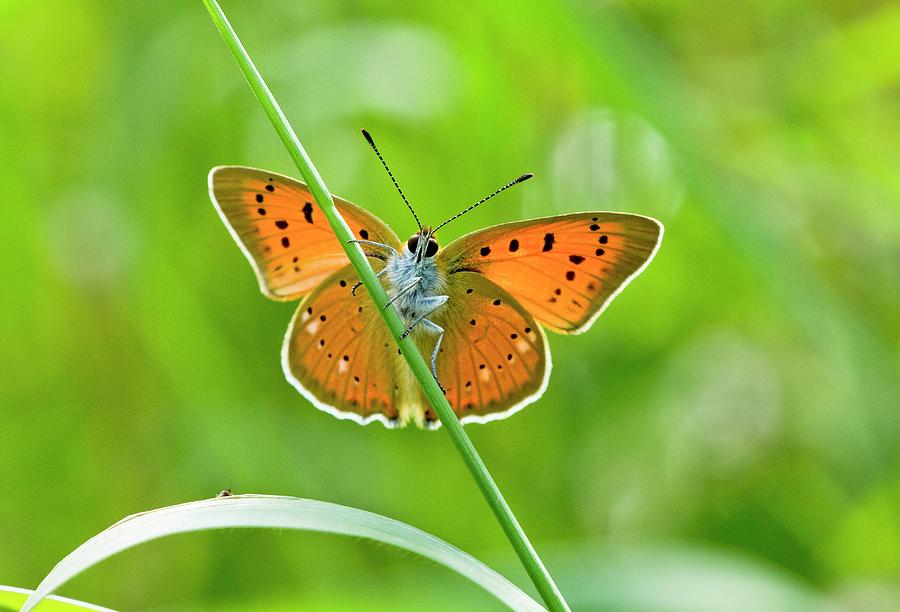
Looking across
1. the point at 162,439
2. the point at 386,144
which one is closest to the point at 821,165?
the point at 386,144

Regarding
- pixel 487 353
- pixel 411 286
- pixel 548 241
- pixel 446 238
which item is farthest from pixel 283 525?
pixel 446 238

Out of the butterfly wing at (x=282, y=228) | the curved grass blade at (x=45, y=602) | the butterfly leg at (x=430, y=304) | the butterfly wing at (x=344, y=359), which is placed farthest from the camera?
the butterfly wing at (x=344, y=359)

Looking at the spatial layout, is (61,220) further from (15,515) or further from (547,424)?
(547,424)

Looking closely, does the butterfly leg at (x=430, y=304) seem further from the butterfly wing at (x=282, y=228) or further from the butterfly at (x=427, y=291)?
the butterfly wing at (x=282, y=228)

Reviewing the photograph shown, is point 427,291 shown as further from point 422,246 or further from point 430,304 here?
point 422,246

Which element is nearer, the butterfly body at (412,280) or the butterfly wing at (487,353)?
the butterfly body at (412,280)

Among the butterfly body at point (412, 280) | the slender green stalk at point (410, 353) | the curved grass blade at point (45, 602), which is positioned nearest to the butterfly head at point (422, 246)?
the butterfly body at point (412, 280)

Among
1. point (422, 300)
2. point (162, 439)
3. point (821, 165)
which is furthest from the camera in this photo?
point (821, 165)
